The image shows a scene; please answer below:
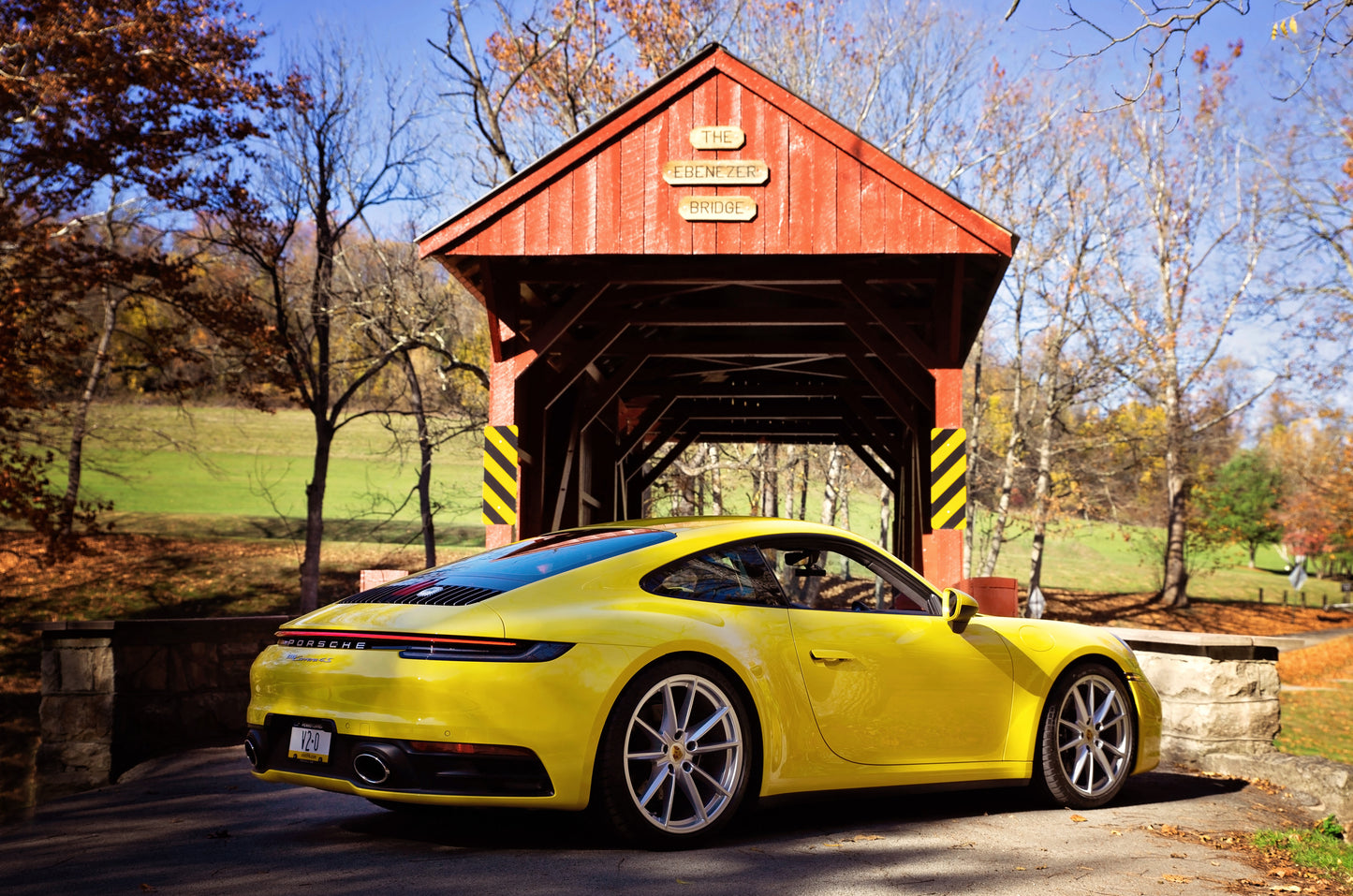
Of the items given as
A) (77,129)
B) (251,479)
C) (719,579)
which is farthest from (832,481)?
(719,579)

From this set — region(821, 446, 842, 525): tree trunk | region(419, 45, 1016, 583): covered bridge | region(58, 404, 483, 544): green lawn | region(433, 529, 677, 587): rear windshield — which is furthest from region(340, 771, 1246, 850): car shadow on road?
region(821, 446, 842, 525): tree trunk

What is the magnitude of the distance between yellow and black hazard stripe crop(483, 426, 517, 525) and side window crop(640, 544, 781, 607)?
5.40m

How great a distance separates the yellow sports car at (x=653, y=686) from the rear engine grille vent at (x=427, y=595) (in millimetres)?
13

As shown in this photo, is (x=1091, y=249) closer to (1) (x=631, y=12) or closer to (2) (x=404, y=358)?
(1) (x=631, y=12)

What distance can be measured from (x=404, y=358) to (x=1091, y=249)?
2024cm

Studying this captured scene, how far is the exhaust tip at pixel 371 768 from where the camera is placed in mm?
3855

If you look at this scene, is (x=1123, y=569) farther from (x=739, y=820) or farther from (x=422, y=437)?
(x=739, y=820)

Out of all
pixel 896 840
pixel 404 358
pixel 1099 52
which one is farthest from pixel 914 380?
pixel 404 358

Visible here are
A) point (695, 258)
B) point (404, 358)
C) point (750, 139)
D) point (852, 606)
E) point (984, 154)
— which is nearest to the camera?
point (852, 606)

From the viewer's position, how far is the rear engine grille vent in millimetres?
4219

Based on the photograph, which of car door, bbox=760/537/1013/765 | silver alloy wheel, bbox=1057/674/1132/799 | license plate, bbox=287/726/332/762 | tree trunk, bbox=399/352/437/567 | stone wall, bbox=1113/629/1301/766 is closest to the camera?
license plate, bbox=287/726/332/762

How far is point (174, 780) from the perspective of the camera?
6.45 meters

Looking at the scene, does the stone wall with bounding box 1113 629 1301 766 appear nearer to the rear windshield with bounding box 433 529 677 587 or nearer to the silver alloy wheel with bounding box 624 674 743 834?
the silver alloy wheel with bounding box 624 674 743 834

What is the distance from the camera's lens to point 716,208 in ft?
31.9
